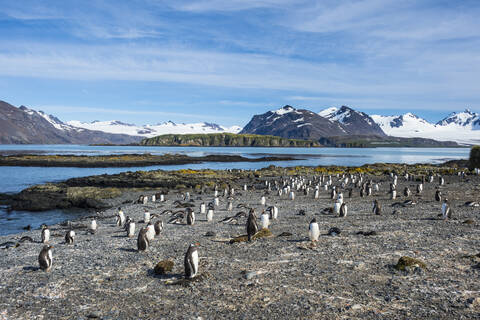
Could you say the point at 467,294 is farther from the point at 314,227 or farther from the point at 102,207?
the point at 102,207

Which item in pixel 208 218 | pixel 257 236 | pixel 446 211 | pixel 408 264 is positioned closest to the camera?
pixel 408 264

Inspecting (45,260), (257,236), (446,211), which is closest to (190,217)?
(257,236)

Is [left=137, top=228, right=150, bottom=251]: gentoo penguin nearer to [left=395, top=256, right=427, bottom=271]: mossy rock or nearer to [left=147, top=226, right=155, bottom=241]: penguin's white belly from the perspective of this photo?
[left=147, top=226, right=155, bottom=241]: penguin's white belly

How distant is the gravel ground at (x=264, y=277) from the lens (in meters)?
7.57

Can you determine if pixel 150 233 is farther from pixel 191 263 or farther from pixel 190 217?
pixel 191 263

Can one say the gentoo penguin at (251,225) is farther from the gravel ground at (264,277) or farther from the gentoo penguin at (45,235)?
the gentoo penguin at (45,235)

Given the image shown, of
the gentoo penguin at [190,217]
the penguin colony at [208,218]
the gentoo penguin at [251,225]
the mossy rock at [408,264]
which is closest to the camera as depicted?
the mossy rock at [408,264]

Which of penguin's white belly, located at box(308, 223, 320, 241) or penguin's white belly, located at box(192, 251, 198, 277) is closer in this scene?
penguin's white belly, located at box(192, 251, 198, 277)

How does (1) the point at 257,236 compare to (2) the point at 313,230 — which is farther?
(1) the point at 257,236

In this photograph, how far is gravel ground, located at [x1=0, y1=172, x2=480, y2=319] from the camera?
7566 millimetres

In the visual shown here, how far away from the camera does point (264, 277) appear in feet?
30.5

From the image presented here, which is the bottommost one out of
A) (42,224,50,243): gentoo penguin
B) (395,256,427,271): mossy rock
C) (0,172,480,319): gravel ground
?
(42,224,50,243): gentoo penguin

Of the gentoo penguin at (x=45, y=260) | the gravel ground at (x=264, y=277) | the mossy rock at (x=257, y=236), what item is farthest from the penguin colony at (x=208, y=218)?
the gravel ground at (x=264, y=277)

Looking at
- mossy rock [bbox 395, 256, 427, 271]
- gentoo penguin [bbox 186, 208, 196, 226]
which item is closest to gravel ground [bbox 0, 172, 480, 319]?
mossy rock [bbox 395, 256, 427, 271]
